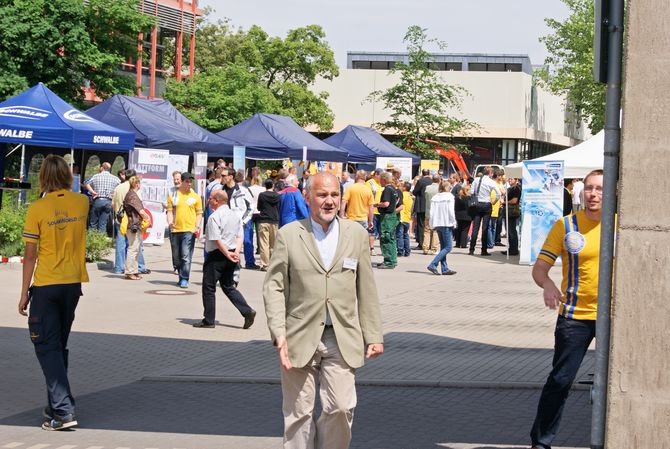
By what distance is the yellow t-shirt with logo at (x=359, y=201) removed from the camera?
2267cm

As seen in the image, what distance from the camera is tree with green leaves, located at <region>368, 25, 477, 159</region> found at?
167 ft

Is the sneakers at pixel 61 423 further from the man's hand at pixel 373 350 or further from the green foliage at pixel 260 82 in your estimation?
the green foliage at pixel 260 82

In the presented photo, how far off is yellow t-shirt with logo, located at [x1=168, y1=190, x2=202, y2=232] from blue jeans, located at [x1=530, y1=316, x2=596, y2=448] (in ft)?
38.2

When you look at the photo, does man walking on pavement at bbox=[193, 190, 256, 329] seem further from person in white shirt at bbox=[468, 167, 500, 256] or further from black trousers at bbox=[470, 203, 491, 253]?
person in white shirt at bbox=[468, 167, 500, 256]

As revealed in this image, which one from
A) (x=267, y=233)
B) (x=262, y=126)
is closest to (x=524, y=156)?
(x=262, y=126)

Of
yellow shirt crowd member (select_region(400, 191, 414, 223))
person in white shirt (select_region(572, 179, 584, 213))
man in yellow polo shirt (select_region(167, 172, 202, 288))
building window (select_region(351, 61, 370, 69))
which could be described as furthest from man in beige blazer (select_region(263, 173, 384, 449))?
building window (select_region(351, 61, 370, 69))

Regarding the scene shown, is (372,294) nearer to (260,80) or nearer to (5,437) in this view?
(5,437)

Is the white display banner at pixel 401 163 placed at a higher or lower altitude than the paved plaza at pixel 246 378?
higher

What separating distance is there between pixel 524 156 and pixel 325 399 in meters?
74.9

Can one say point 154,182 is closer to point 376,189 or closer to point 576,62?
point 376,189

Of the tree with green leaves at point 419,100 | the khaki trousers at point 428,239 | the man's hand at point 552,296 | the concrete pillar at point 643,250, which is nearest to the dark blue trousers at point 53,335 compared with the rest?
the man's hand at point 552,296

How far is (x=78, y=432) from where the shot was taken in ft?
27.1

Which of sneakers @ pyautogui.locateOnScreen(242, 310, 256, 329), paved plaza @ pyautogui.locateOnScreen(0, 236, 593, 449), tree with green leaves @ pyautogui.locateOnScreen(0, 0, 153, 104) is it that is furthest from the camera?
tree with green leaves @ pyautogui.locateOnScreen(0, 0, 153, 104)

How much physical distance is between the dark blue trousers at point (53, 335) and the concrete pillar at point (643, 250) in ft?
13.7
